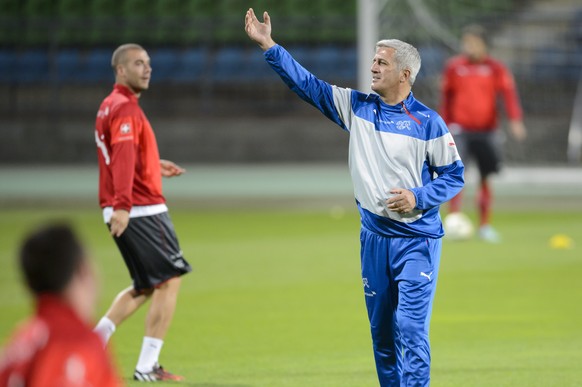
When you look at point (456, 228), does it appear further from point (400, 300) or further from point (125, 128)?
point (400, 300)

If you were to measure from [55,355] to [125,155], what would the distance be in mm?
4334

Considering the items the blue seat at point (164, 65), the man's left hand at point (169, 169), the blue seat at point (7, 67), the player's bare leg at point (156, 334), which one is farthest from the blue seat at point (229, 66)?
the player's bare leg at point (156, 334)

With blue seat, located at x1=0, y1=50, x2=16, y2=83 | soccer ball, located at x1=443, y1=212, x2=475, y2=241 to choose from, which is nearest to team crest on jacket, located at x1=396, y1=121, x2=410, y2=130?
soccer ball, located at x1=443, y1=212, x2=475, y2=241

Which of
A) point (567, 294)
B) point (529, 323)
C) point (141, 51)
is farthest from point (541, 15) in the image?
point (141, 51)

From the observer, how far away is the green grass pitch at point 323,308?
7883mm

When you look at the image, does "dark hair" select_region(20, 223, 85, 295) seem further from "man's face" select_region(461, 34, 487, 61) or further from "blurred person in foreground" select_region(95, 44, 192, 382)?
"man's face" select_region(461, 34, 487, 61)

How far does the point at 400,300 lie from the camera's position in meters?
6.12

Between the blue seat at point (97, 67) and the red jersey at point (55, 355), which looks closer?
the red jersey at point (55, 355)

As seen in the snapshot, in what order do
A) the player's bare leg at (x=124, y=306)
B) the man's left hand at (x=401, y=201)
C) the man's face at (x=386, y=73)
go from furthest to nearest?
the player's bare leg at (x=124, y=306), the man's face at (x=386, y=73), the man's left hand at (x=401, y=201)

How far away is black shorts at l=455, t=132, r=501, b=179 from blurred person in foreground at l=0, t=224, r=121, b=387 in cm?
1277

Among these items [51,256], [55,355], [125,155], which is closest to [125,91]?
[125,155]

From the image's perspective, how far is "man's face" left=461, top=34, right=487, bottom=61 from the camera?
15180mm

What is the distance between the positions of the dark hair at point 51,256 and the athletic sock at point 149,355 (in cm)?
457

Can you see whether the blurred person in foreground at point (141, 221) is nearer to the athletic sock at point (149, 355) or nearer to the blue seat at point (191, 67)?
the athletic sock at point (149, 355)
